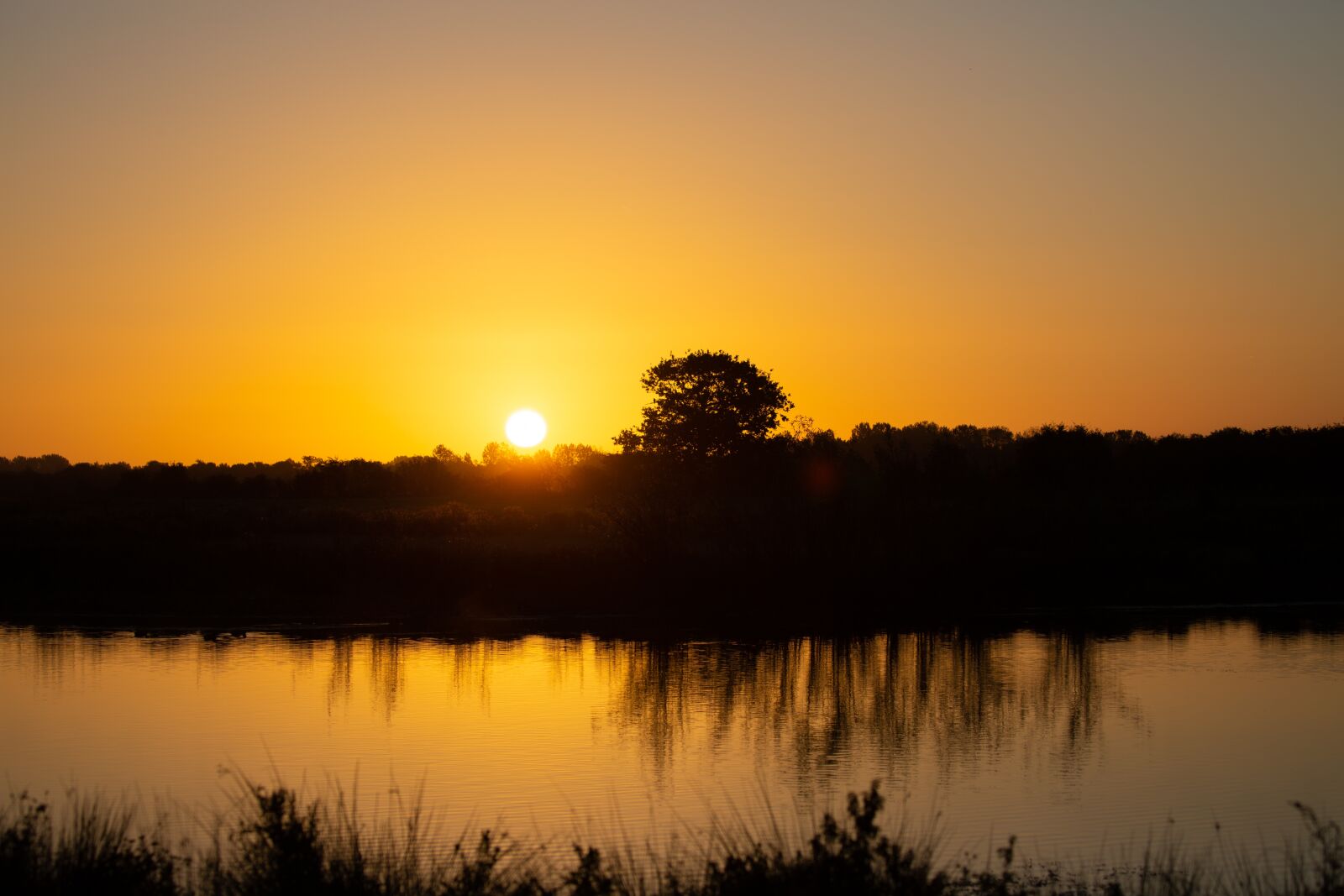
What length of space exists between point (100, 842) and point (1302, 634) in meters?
22.8

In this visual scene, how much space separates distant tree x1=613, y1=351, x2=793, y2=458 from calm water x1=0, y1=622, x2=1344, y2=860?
26.7 metres

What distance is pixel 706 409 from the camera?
52.2 m

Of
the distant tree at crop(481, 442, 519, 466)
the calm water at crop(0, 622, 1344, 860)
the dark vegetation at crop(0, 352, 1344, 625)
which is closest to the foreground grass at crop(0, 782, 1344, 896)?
the calm water at crop(0, 622, 1344, 860)

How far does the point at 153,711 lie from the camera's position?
17.3 m

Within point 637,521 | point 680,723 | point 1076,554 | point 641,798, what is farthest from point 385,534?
point 641,798

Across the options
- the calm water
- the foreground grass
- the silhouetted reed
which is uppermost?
the silhouetted reed

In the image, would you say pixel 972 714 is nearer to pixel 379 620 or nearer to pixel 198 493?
pixel 379 620

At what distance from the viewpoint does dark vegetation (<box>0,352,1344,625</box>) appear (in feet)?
95.3

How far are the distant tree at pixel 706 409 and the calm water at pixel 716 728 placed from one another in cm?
2669

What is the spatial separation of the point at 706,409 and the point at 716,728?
36528 mm

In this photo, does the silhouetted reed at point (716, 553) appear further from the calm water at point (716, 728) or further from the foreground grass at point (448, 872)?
the foreground grass at point (448, 872)

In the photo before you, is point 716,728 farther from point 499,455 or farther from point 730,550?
point 499,455

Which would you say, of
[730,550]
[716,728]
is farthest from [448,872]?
[730,550]

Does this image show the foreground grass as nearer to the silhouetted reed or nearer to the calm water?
the calm water
